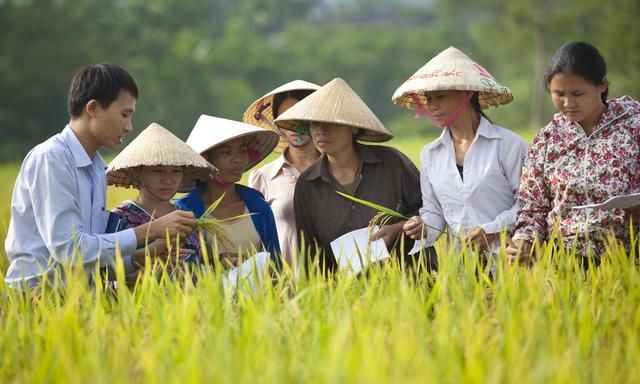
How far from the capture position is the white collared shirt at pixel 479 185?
3.86 metres

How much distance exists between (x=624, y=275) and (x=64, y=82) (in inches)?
953

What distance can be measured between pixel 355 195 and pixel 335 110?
1.25 feet

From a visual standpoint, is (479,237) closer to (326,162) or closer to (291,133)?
(326,162)

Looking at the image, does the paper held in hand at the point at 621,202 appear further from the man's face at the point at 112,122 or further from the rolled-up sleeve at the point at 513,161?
the man's face at the point at 112,122

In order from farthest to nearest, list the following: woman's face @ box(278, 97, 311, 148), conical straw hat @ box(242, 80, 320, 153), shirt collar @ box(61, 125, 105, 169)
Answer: conical straw hat @ box(242, 80, 320, 153)
woman's face @ box(278, 97, 311, 148)
shirt collar @ box(61, 125, 105, 169)

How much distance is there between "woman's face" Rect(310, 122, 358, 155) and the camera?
159 inches

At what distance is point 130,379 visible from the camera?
2514 millimetres

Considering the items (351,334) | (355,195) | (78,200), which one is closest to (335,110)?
(355,195)

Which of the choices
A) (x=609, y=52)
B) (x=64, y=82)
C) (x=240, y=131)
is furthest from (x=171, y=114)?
(x=240, y=131)

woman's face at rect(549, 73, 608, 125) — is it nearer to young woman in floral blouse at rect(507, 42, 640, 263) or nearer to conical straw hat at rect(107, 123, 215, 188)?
young woman in floral blouse at rect(507, 42, 640, 263)

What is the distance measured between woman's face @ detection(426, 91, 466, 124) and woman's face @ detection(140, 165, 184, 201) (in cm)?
114

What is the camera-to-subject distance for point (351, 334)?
9.08 feet

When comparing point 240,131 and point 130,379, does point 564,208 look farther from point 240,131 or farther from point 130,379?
point 130,379

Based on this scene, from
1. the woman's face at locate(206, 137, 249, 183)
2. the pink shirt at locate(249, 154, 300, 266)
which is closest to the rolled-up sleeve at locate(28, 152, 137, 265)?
the woman's face at locate(206, 137, 249, 183)
